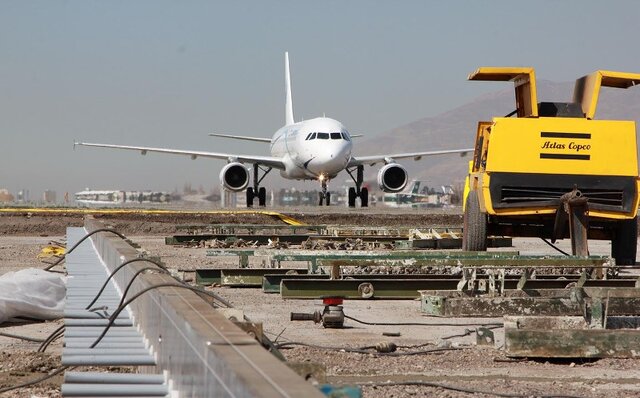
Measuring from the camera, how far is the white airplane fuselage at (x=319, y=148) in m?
41.5

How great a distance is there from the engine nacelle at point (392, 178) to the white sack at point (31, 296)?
106 ft

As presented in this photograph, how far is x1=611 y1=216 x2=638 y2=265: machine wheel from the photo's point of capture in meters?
15.7

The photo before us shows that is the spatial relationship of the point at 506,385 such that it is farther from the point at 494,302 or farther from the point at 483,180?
the point at 483,180

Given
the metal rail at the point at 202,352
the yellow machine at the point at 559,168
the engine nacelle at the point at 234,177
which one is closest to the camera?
the metal rail at the point at 202,352

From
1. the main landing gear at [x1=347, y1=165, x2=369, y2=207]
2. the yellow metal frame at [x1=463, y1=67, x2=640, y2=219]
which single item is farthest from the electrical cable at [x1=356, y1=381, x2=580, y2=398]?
the main landing gear at [x1=347, y1=165, x2=369, y2=207]

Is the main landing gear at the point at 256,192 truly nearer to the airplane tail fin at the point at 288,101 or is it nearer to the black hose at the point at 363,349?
the airplane tail fin at the point at 288,101

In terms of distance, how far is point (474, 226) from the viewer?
52.5 feet

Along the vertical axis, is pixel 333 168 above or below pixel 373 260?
above

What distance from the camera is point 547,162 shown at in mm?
15031

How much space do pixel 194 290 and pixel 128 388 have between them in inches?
60.1

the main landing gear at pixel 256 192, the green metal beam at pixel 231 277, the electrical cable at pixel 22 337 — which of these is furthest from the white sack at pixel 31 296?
the main landing gear at pixel 256 192

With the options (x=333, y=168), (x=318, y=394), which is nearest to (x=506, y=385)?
(x=318, y=394)

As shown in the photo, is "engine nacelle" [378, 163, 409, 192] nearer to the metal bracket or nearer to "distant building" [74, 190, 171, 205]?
the metal bracket

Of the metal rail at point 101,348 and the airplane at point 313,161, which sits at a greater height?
the airplane at point 313,161
